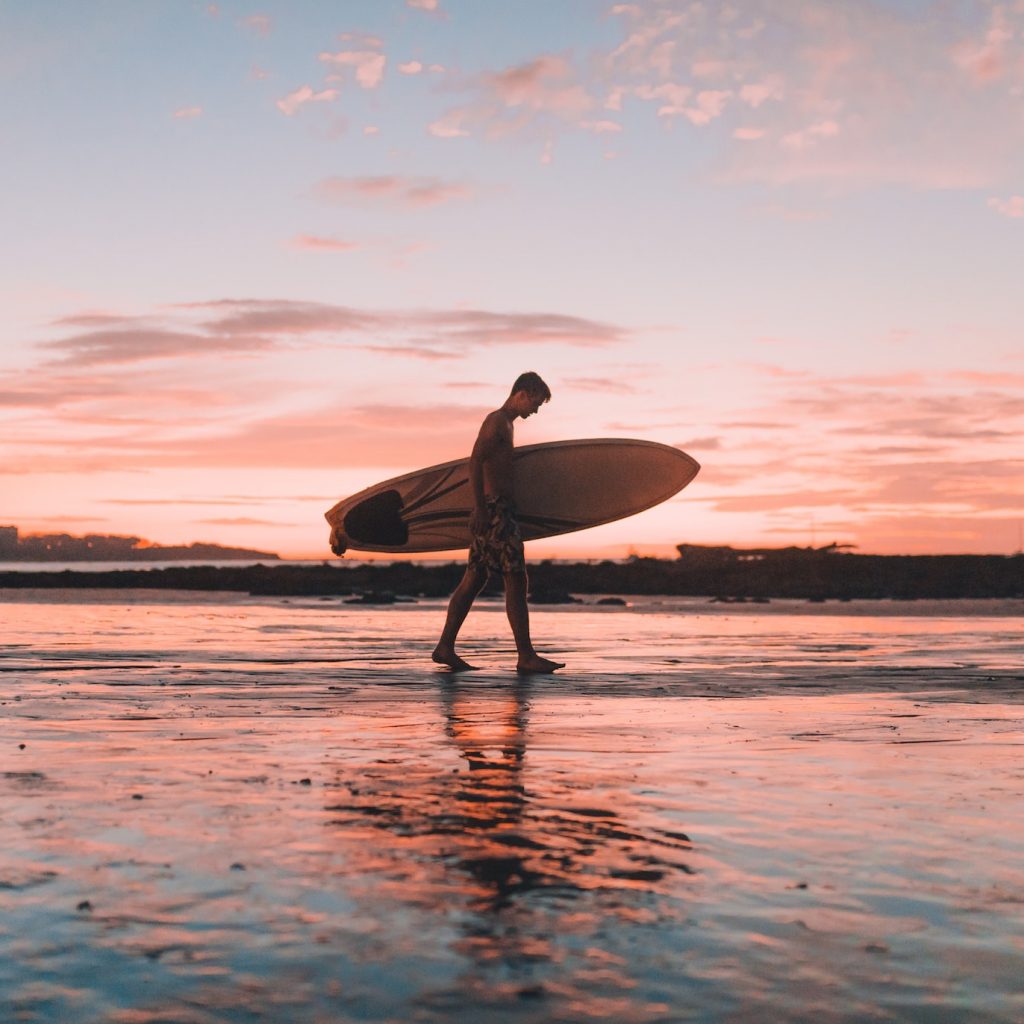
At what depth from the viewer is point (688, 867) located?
3.81 meters

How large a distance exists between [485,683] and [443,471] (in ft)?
17.7

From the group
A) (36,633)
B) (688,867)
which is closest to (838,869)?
(688,867)

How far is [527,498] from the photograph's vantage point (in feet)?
47.2

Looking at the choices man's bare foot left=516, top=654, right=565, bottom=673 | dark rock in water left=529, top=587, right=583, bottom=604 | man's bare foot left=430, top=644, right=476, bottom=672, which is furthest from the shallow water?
dark rock in water left=529, top=587, right=583, bottom=604

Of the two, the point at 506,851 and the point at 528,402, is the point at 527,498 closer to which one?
the point at 528,402

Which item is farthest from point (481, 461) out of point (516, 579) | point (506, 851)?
point (506, 851)

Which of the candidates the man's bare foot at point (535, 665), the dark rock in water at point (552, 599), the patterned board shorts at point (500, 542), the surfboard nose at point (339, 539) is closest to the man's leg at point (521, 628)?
the man's bare foot at point (535, 665)

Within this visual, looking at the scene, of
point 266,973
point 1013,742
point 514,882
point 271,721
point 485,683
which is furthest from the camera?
point 485,683

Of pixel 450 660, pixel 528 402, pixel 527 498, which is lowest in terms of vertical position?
pixel 450 660

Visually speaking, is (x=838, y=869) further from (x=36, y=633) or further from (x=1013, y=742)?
(x=36, y=633)

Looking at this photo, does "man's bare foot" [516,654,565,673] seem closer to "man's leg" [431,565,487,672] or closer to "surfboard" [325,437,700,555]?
"man's leg" [431,565,487,672]

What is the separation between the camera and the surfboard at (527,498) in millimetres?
14375

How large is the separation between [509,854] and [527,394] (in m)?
7.06

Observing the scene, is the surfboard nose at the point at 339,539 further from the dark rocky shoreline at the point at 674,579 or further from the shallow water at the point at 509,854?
the dark rocky shoreline at the point at 674,579
